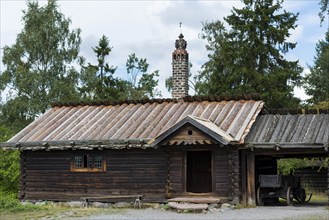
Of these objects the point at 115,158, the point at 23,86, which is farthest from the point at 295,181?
the point at 23,86

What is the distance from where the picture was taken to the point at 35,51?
155ft

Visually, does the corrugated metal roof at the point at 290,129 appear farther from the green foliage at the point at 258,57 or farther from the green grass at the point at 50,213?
the green foliage at the point at 258,57

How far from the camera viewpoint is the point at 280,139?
21766 mm

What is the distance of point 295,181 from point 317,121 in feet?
10.1

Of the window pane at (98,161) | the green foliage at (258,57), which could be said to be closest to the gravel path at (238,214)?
the window pane at (98,161)

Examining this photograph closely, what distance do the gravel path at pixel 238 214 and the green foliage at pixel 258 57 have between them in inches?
829

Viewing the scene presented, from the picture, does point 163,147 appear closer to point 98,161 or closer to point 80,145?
point 98,161

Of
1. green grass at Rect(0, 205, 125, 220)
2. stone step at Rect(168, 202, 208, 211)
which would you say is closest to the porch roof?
stone step at Rect(168, 202, 208, 211)

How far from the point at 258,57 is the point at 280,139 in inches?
882

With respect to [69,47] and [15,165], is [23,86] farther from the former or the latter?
[15,165]

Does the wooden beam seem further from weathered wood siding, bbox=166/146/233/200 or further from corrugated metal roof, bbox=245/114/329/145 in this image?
corrugated metal roof, bbox=245/114/329/145

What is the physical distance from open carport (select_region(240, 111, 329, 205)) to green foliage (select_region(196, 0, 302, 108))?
17011 millimetres

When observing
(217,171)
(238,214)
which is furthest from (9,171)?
(238,214)

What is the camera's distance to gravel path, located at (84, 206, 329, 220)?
18181 millimetres
